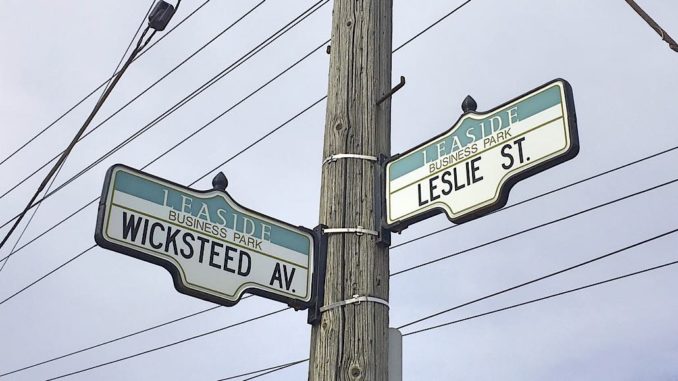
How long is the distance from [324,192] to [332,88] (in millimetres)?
633

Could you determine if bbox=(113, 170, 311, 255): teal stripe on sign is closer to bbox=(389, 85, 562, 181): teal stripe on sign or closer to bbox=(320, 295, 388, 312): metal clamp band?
bbox=(320, 295, 388, 312): metal clamp band

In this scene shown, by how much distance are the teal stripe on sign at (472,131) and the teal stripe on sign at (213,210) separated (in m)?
0.58

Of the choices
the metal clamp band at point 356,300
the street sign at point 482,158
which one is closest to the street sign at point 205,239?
the metal clamp band at point 356,300

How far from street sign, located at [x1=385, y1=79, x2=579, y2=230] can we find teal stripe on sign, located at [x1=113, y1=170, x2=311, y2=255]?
0.48 metres

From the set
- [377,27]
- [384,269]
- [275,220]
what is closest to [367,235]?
[384,269]

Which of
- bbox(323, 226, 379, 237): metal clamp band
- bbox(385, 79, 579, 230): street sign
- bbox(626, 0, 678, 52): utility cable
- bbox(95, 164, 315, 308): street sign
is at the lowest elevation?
bbox(95, 164, 315, 308): street sign

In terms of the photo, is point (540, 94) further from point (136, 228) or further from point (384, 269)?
point (136, 228)

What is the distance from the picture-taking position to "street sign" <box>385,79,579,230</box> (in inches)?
124

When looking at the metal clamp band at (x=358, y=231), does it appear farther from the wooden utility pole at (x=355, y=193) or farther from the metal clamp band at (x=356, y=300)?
the metal clamp band at (x=356, y=300)

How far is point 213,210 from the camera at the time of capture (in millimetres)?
3457

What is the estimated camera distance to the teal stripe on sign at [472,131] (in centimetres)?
326

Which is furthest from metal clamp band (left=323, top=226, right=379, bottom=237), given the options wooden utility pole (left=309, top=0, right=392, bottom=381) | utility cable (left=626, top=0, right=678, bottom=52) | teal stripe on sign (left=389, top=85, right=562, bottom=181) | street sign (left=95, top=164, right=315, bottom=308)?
utility cable (left=626, top=0, right=678, bottom=52)

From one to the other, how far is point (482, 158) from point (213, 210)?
4.07 feet

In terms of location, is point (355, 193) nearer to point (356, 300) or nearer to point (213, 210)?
point (356, 300)
